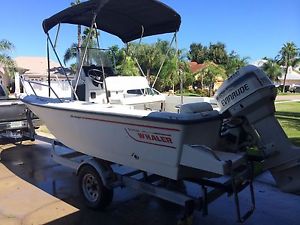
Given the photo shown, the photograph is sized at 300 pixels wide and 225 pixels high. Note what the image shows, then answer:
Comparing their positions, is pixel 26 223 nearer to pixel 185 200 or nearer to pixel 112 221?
pixel 112 221

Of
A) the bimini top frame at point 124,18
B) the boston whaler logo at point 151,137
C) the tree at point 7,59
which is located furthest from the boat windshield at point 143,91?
the tree at point 7,59

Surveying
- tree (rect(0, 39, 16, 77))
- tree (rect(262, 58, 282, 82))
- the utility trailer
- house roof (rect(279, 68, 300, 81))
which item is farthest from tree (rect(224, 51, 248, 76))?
the utility trailer

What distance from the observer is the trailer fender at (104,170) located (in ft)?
17.2

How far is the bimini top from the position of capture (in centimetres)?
597

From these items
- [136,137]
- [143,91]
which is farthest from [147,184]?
[143,91]

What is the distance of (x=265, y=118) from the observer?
4.42 metres

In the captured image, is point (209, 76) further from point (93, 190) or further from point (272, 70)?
point (93, 190)

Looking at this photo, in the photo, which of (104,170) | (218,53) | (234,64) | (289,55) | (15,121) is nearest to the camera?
(104,170)

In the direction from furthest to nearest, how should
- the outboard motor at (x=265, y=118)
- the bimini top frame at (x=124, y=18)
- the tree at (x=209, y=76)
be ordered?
1. the tree at (x=209, y=76)
2. the bimini top frame at (x=124, y=18)
3. the outboard motor at (x=265, y=118)

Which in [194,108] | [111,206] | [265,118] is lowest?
[111,206]

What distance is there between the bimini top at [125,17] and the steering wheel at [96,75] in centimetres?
99

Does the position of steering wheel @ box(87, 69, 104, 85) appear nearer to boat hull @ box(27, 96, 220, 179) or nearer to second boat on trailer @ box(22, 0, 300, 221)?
boat hull @ box(27, 96, 220, 179)

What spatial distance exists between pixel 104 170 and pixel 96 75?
7.38ft

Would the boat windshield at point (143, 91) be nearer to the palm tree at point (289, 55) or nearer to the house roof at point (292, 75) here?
the palm tree at point (289, 55)
